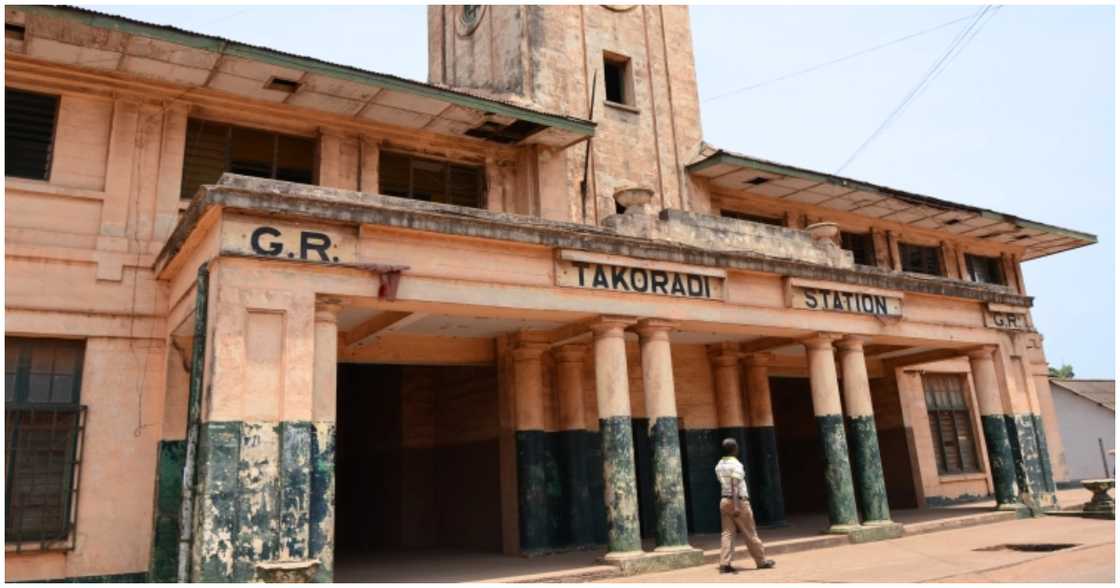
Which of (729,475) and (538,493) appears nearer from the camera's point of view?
(729,475)

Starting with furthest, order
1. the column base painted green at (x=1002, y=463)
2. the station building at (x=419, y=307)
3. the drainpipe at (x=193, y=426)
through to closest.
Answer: the column base painted green at (x=1002, y=463)
the station building at (x=419, y=307)
the drainpipe at (x=193, y=426)

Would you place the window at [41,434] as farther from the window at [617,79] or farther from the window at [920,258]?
the window at [920,258]

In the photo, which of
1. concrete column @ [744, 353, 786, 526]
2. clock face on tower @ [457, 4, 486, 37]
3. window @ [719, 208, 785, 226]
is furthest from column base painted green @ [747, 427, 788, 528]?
clock face on tower @ [457, 4, 486, 37]

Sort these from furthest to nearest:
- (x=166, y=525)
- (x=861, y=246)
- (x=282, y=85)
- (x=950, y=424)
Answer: (x=950, y=424) → (x=861, y=246) → (x=282, y=85) → (x=166, y=525)

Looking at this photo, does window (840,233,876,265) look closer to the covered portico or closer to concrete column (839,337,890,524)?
the covered portico

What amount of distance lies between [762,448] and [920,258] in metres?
8.46

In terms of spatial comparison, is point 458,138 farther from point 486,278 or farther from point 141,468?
point 141,468

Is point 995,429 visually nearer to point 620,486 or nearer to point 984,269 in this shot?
point 984,269

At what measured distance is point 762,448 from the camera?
17.2 meters

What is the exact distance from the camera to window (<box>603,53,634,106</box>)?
17875 millimetres

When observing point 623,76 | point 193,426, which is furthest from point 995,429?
point 193,426

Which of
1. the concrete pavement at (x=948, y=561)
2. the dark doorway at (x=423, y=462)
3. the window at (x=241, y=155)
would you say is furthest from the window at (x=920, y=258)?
the window at (x=241, y=155)

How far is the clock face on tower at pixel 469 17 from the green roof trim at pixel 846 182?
5.88m

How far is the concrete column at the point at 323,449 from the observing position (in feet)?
29.6
